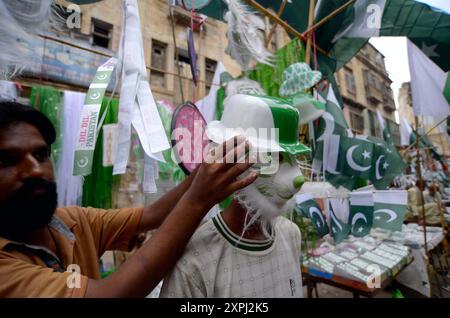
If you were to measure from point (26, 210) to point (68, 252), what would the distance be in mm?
251

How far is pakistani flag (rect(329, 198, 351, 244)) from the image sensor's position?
193 centimetres

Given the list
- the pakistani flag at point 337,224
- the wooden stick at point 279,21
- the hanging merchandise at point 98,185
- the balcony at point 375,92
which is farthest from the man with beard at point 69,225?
the balcony at point 375,92

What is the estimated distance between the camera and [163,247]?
0.66 m

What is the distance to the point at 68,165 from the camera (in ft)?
7.41

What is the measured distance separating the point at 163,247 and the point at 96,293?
0.71 ft

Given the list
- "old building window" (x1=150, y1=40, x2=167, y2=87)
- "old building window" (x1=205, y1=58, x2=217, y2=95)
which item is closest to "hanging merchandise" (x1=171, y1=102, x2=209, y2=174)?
"old building window" (x1=150, y1=40, x2=167, y2=87)

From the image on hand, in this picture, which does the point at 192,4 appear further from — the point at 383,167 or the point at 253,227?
the point at 383,167

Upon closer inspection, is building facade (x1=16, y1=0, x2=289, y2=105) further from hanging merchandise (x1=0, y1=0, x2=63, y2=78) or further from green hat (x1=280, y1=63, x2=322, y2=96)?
hanging merchandise (x1=0, y1=0, x2=63, y2=78)

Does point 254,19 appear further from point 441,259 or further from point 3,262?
point 441,259

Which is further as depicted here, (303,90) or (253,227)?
(303,90)

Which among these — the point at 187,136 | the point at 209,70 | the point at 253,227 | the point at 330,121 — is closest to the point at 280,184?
the point at 253,227

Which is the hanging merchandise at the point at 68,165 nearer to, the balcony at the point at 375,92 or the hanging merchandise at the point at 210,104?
the hanging merchandise at the point at 210,104

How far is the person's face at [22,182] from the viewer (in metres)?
0.83

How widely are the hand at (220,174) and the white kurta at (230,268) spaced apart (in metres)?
0.35
